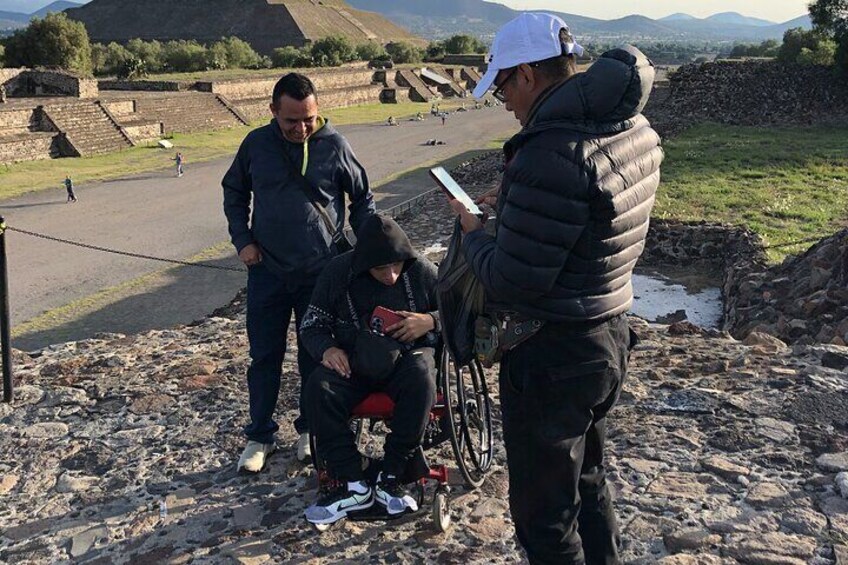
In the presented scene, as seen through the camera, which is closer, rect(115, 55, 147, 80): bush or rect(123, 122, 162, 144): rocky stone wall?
rect(123, 122, 162, 144): rocky stone wall

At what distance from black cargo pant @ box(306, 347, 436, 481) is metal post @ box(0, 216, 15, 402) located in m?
2.52

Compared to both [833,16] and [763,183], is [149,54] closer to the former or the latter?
[833,16]

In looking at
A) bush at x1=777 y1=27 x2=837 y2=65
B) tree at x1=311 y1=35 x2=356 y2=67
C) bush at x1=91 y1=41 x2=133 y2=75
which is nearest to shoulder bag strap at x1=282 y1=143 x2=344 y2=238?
bush at x1=777 y1=27 x2=837 y2=65

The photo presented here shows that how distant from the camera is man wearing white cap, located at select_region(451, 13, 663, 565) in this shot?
2.17m

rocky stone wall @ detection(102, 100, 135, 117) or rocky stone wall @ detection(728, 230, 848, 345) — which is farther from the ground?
rocky stone wall @ detection(102, 100, 135, 117)

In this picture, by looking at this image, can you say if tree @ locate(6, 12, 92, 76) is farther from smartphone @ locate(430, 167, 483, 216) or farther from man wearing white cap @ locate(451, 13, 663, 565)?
man wearing white cap @ locate(451, 13, 663, 565)

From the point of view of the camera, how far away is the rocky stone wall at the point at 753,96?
29.8 metres

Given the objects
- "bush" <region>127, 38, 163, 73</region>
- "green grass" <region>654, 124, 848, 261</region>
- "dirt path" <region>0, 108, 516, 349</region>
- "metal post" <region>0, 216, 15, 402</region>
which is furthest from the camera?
"bush" <region>127, 38, 163, 73</region>

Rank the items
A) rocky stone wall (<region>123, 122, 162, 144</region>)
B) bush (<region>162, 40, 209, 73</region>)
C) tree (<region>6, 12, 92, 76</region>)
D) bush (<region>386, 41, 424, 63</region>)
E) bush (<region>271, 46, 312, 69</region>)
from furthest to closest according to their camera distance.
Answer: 1. bush (<region>386, 41, 424, 63</region>)
2. bush (<region>271, 46, 312, 69</region>)
3. bush (<region>162, 40, 209, 73</region>)
4. tree (<region>6, 12, 92, 76</region>)
5. rocky stone wall (<region>123, 122, 162, 144</region>)

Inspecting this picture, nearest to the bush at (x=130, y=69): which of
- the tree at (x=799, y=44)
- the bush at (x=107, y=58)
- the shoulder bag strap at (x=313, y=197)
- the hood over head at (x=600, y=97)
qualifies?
the bush at (x=107, y=58)

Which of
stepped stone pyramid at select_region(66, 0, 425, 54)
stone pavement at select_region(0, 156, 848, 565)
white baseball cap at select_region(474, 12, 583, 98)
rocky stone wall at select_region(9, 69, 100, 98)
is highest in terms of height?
stepped stone pyramid at select_region(66, 0, 425, 54)

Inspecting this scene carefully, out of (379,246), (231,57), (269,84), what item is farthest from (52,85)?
(379,246)

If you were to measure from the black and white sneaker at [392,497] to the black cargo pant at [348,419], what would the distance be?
4cm

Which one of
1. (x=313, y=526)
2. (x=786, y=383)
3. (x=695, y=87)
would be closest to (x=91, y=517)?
(x=313, y=526)
